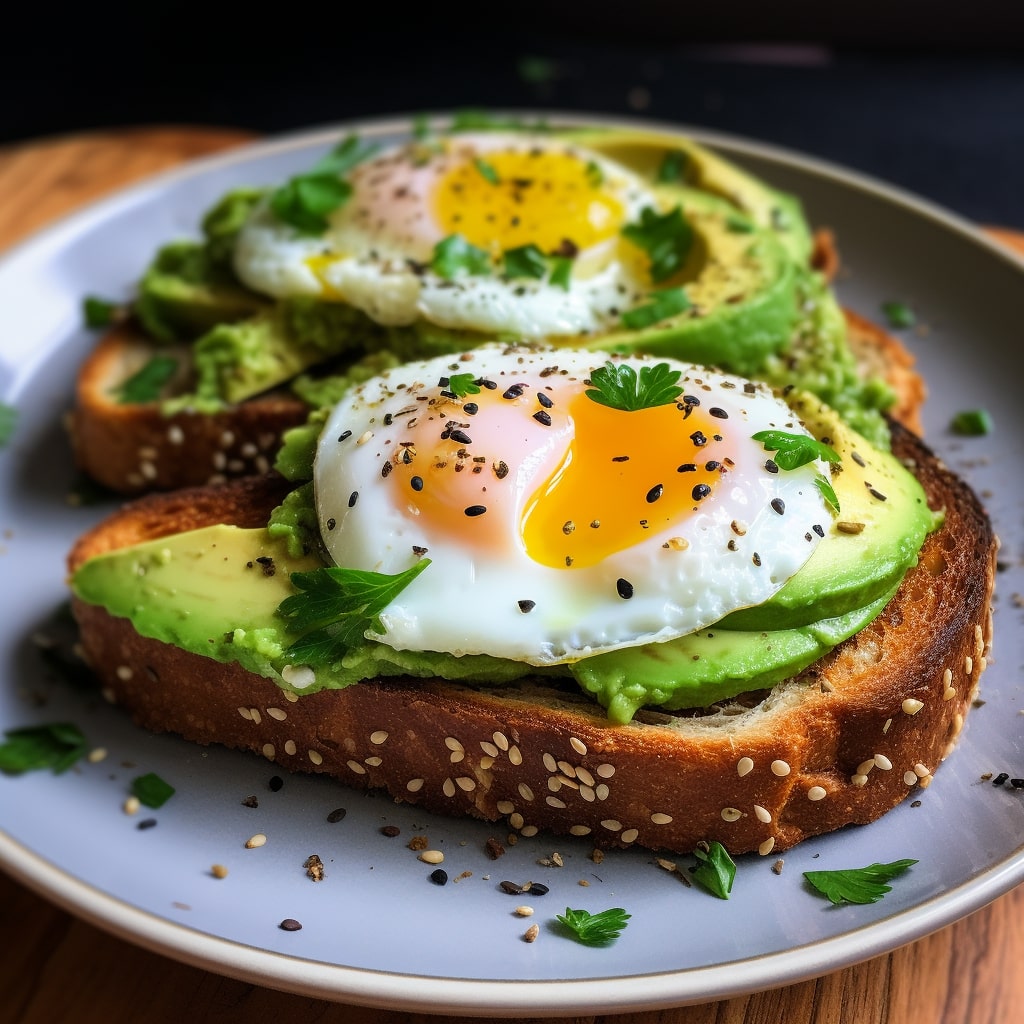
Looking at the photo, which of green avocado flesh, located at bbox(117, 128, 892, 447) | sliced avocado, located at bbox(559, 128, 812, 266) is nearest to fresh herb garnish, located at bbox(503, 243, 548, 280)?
green avocado flesh, located at bbox(117, 128, 892, 447)

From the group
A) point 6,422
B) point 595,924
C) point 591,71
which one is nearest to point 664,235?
point 595,924

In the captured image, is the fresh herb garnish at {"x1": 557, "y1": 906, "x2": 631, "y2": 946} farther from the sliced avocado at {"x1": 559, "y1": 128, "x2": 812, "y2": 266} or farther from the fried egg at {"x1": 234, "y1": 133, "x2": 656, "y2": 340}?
the sliced avocado at {"x1": 559, "y1": 128, "x2": 812, "y2": 266}

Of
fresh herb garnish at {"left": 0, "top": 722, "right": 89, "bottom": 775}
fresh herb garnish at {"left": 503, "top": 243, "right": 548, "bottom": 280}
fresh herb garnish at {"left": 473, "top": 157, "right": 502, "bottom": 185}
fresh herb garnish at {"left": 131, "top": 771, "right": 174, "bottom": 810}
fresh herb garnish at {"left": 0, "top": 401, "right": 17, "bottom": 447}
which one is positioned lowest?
fresh herb garnish at {"left": 131, "top": 771, "right": 174, "bottom": 810}

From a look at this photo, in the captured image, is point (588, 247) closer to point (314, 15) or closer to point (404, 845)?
point (404, 845)

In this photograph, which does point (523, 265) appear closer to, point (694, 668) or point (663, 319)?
point (663, 319)

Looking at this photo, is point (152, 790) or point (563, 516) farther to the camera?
point (152, 790)

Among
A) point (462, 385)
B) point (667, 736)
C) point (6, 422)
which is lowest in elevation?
point (667, 736)

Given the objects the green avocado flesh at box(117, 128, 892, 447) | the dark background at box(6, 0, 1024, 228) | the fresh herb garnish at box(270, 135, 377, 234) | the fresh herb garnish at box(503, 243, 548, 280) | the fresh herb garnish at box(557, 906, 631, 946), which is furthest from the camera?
the dark background at box(6, 0, 1024, 228)

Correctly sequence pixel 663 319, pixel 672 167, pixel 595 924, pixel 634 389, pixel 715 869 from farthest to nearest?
pixel 672 167
pixel 663 319
pixel 634 389
pixel 715 869
pixel 595 924
